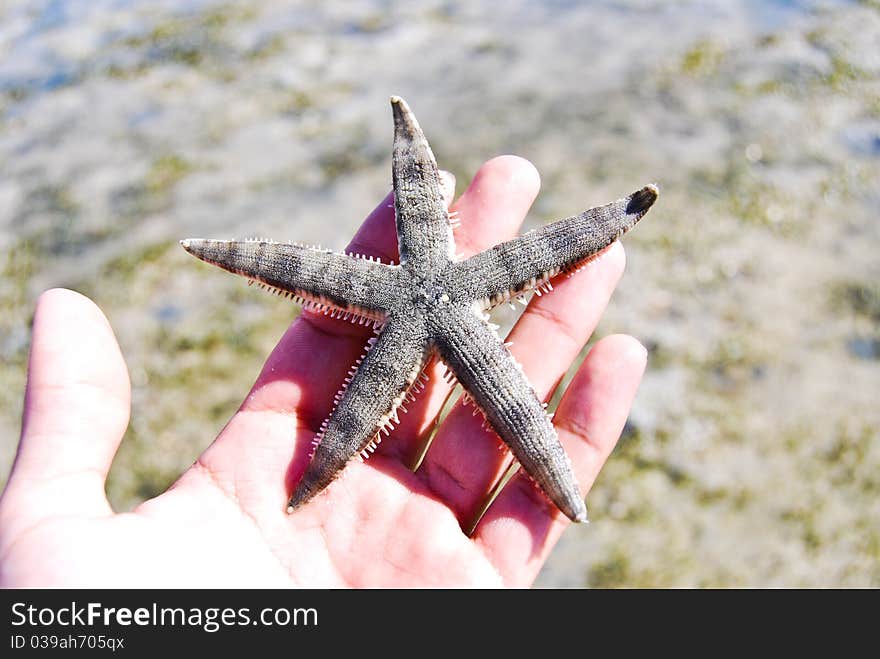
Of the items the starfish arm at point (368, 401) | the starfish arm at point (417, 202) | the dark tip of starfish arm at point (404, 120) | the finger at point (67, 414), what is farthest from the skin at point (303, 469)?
the dark tip of starfish arm at point (404, 120)

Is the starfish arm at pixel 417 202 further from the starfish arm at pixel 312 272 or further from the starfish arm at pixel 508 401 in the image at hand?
the starfish arm at pixel 508 401

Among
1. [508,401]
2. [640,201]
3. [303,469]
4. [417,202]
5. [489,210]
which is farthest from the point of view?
[489,210]

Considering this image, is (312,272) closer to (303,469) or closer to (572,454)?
(303,469)

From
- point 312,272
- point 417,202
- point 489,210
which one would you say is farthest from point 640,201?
point 312,272

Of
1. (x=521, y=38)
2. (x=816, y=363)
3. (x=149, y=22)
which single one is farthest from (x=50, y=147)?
(x=816, y=363)

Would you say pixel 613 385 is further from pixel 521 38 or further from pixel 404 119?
pixel 521 38

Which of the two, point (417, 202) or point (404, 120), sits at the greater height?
point (404, 120)

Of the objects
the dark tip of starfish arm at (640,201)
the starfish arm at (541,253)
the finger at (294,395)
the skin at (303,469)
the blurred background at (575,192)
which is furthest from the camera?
the blurred background at (575,192)
